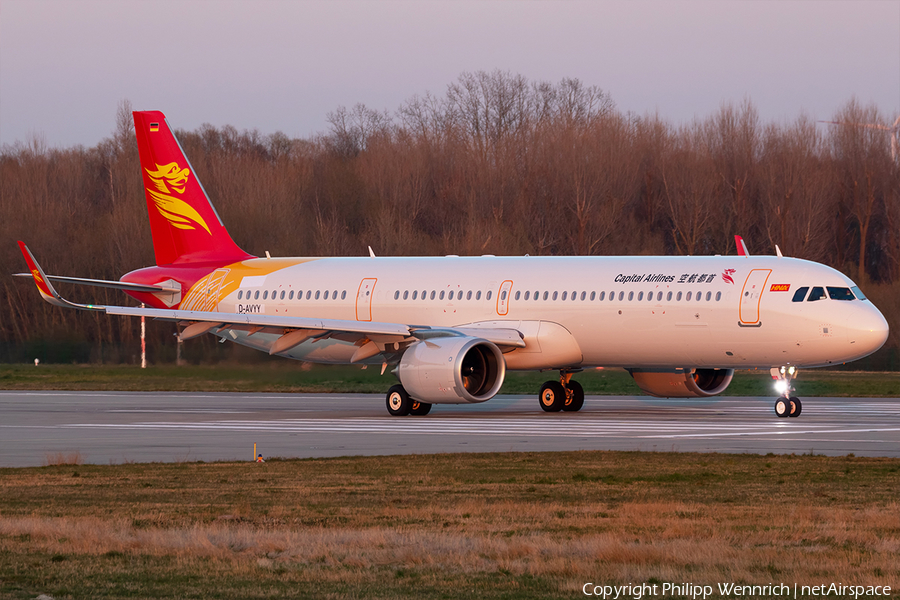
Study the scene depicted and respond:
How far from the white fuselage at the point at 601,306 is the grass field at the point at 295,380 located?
2.99 feet

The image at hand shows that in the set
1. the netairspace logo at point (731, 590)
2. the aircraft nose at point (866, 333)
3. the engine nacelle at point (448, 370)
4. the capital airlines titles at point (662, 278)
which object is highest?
the capital airlines titles at point (662, 278)

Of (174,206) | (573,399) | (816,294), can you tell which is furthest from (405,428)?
(174,206)

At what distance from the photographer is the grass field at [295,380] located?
35.6 metres

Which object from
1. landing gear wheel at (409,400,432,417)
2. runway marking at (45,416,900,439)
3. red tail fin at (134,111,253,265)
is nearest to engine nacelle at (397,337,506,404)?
runway marking at (45,416,900,439)

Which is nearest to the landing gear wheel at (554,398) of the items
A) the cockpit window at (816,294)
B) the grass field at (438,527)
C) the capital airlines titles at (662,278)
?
the capital airlines titles at (662,278)

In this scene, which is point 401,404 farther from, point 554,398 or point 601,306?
point 601,306

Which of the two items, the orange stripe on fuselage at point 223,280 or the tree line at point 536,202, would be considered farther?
Answer: the tree line at point 536,202

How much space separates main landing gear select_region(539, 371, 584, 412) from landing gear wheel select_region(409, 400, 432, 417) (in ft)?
10.2

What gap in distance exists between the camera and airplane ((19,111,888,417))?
28.7 meters

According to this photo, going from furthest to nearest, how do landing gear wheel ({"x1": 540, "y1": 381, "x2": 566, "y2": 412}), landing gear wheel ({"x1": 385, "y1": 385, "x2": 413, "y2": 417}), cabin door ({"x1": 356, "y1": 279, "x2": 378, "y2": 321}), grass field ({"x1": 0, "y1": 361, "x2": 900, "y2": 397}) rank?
grass field ({"x1": 0, "y1": 361, "x2": 900, "y2": 397}) → cabin door ({"x1": 356, "y1": 279, "x2": 378, "y2": 321}) → landing gear wheel ({"x1": 540, "y1": 381, "x2": 566, "y2": 412}) → landing gear wheel ({"x1": 385, "y1": 385, "x2": 413, "y2": 417})

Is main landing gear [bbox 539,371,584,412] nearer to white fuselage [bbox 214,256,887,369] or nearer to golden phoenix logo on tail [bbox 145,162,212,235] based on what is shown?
white fuselage [bbox 214,256,887,369]

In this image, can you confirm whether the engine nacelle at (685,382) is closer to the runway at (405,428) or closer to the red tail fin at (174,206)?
the runway at (405,428)

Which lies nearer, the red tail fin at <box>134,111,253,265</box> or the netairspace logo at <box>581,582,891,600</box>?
the netairspace logo at <box>581,582,891,600</box>

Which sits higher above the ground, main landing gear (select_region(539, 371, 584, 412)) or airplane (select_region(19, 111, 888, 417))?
airplane (select_region(19, 111, 888, 417))
